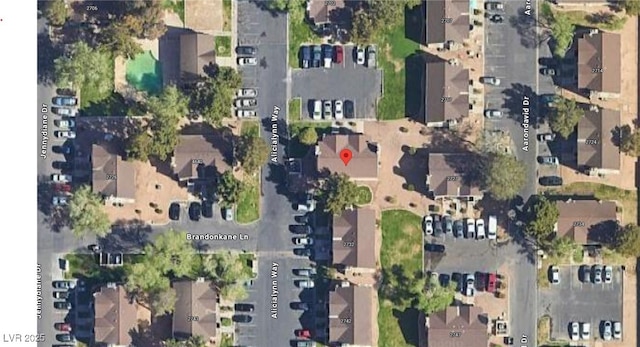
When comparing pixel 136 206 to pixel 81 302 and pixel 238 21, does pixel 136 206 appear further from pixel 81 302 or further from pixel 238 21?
pixel 238 21

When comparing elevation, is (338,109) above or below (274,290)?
above

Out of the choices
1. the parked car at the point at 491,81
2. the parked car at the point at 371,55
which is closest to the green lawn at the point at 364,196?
the parked car at the point at 371,55

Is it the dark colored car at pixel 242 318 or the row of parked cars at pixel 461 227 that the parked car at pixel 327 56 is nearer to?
the row of parked cars at pixel 461 227

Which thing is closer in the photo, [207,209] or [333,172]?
[333,172]

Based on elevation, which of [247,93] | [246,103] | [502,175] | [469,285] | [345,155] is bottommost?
[469,285]

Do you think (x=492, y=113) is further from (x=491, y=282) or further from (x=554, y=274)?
(x=554, y=274)

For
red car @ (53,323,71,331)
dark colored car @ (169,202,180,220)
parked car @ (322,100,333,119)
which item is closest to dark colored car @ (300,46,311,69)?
parked car @ (322,100,333,119)

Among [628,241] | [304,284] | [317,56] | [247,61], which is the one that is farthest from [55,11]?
[628,241]
